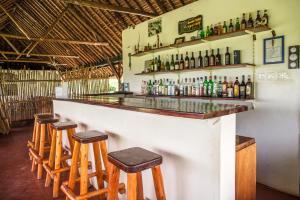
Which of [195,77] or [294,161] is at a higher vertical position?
[195,77]

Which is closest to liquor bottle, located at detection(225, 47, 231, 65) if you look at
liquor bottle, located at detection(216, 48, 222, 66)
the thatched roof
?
liquor bottle, located at detection(216, 48, 222, 66)

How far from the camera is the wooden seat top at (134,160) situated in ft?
4.62

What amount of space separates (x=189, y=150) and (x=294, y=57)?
1.89 metres

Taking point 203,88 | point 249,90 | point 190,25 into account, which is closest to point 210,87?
point 203,88

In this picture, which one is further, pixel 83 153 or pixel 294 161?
pixel 294 161

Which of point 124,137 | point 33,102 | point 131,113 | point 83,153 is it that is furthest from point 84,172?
point 33,102

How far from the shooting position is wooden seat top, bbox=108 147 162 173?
1409 millimetres

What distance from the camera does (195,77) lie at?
372 centimetres

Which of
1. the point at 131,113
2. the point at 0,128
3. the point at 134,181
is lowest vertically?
the point at 0,128

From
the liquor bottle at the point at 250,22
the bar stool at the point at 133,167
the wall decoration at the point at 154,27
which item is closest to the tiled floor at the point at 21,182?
the bar stool at the point at 133,167

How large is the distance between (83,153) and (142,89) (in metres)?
3.03

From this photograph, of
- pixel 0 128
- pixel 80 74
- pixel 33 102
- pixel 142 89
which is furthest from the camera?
pixel 80 74

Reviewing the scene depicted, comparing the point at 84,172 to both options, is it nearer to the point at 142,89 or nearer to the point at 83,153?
the point at 83,153

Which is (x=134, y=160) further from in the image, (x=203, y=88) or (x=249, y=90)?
(x=203, y=88)
